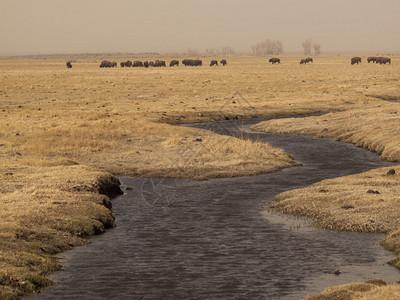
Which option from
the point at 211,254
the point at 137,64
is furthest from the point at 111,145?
the point at 137,64

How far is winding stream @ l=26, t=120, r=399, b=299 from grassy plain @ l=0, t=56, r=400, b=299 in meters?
1.18

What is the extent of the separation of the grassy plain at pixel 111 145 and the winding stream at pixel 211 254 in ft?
3.88

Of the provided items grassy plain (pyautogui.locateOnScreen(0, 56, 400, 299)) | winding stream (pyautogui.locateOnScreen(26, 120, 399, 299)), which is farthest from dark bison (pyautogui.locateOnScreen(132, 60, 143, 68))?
winding stream (pyautogui.locateOnScreen(26, 120, 399, 299))

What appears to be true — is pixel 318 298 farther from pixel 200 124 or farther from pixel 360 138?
pixel 200 124

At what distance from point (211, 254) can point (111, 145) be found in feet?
71.1

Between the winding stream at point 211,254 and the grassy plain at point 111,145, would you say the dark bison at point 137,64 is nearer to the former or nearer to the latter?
the grassy plain at point 111,145

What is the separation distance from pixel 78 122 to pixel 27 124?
13.3ft

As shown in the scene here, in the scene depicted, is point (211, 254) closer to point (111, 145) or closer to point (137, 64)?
point (111, 145)

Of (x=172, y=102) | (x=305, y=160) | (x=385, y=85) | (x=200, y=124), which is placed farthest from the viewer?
(x=385, y=85)

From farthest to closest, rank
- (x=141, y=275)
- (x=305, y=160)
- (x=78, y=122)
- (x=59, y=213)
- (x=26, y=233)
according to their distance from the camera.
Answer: (x=78, y=122) → (x=305, y=160) → (x=59, y=213) → (x=26, y=233) → (x=141, y=275)

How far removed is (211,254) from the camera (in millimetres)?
20984

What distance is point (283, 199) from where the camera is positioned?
92.9ft

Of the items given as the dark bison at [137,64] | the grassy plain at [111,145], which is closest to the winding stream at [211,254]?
the grassy plain at [111,145]

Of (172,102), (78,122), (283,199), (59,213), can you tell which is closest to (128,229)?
(59,213)
